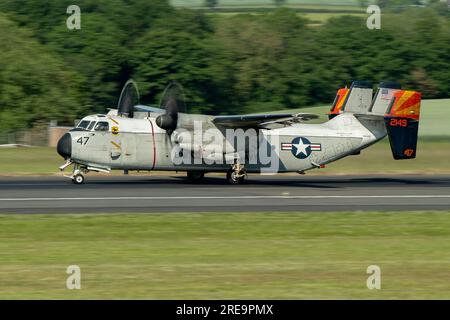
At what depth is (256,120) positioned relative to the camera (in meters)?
32.1

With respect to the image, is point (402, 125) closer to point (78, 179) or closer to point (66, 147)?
point (78, 179)

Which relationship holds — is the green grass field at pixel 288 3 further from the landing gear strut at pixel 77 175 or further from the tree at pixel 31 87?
the landing gear strut at pixel 77 175

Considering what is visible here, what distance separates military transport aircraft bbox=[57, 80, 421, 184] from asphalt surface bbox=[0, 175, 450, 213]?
891 millimetres

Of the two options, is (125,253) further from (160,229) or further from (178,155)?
(178,155)

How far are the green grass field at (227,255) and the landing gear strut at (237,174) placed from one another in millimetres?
9286

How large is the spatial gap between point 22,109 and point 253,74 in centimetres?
3619

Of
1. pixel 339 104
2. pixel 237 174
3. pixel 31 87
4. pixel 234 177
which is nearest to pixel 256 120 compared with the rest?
pixel 237 174

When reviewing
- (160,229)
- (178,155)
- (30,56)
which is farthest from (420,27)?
(160,229)

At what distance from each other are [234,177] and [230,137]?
5.44 ft

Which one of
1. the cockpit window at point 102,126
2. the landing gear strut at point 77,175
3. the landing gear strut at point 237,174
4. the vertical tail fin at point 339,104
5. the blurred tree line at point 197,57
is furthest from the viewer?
Result: the blurred tree line at point 197,57

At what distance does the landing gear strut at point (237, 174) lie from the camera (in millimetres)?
33469

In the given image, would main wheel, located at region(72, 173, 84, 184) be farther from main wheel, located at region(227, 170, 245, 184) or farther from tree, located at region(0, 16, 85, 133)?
tree, located at region(0, 16, 85, 133)

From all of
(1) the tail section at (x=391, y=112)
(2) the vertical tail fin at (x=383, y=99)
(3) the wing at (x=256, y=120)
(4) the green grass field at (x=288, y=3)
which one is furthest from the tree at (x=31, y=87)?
(4) the green grass field at (x=288, y=3)

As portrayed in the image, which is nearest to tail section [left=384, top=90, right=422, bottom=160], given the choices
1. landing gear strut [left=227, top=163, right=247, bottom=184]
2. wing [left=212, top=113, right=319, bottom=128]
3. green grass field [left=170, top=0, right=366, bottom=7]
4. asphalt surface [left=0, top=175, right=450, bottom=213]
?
asphalt surface [left=0, top=175, right=450, bottom=213]
